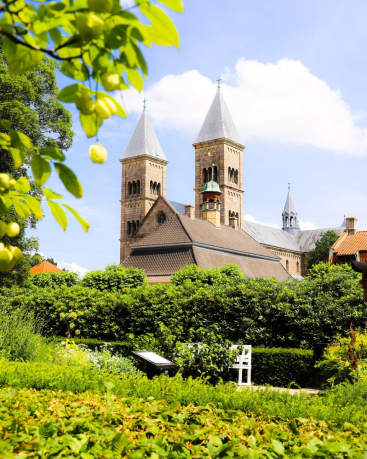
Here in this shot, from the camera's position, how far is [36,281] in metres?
31.3

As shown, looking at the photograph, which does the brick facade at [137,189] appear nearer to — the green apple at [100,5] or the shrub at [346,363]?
the shrub at [346,363]

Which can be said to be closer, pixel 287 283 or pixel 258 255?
pixel 287 283

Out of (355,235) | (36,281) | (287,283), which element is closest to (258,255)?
(355,235)

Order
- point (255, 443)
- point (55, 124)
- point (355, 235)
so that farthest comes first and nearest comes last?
1. point (355, 235)
2. point (55, 124)
3. point (255, 443)

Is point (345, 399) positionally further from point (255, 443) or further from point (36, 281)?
point (36, 281)

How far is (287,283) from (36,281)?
67.6ft

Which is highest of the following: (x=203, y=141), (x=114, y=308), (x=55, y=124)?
(x=203, y=141)

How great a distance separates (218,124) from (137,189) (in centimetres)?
1559

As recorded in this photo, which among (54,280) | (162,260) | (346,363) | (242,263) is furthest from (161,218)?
(346,363)

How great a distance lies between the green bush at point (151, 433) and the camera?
9.86 ft

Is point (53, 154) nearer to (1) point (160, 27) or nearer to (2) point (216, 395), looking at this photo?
(1) point (160, 27)

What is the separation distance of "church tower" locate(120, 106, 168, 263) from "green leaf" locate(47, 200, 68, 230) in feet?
225

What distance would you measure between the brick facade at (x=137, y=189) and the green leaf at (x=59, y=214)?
67729 mm

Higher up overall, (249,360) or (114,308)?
(114,308)
